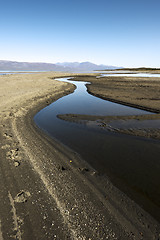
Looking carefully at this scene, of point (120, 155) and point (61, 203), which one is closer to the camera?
point (61, 203)

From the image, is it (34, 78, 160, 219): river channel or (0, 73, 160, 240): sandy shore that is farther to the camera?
(34, 78, 160, 219): river channel

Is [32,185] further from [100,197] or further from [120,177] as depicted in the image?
[120,177]

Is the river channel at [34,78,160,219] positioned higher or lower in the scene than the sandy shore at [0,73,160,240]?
lower

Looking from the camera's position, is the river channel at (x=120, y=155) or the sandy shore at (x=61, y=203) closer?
the sandy shore at (x=61, y=203)

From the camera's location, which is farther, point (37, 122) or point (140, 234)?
point (37, 122)

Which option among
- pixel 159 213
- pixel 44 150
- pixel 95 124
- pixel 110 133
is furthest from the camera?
pixel 95 124

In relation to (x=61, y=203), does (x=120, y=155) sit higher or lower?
lower

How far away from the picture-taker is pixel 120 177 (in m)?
7.19

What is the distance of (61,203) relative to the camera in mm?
5414

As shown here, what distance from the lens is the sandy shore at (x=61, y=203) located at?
4484mm

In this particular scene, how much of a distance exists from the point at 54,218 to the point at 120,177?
3.90m

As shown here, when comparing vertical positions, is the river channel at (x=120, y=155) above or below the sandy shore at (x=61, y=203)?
below

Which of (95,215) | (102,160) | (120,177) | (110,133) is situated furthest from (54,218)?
(110,133)

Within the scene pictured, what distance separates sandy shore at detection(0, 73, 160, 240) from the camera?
4.48 m
